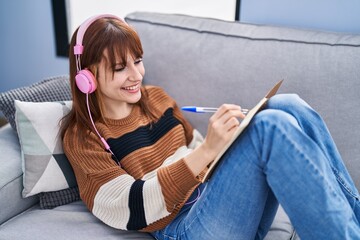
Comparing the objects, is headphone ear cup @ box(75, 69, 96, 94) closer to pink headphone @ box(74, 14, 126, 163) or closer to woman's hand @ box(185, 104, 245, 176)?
pink headphone @ box(74, 14, 126, 163)

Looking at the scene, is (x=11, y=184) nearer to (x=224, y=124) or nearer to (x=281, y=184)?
(x=224, y=124)

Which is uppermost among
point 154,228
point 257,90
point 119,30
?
point 119,30

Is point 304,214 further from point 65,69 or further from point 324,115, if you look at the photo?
point 65,69

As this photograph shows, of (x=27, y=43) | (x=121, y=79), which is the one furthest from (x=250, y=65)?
(x=27, y=43)

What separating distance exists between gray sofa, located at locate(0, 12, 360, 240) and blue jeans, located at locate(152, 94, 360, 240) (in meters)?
0.22

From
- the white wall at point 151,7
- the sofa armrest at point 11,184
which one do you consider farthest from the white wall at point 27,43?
the sofa armrest at point 11,184

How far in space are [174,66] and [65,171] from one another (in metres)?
0.55

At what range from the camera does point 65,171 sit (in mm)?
1244

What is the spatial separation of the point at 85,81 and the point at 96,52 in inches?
3.5

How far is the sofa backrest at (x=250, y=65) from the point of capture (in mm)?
1248

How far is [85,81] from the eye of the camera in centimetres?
112

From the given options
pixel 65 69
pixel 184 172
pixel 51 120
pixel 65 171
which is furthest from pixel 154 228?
pixel 65 69

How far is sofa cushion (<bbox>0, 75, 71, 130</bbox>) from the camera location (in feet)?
4.29

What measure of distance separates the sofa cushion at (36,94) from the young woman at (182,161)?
0.15 m
